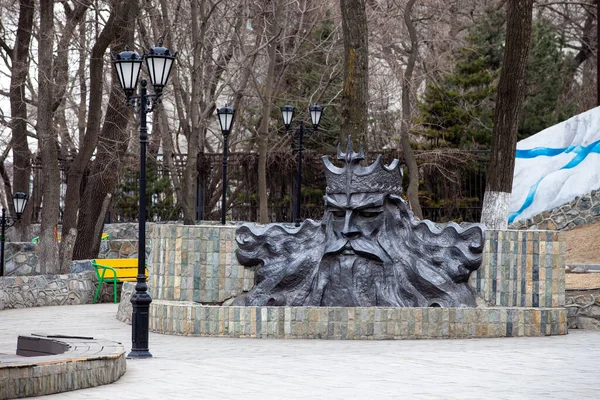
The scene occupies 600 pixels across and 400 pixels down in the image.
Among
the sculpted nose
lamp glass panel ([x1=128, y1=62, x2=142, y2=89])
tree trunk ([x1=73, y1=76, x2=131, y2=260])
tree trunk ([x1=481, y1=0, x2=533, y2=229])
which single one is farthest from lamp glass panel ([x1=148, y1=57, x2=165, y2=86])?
tree trunk ([x1=73, y1=76, x2=131, y2=260])

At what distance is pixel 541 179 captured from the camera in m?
28.1

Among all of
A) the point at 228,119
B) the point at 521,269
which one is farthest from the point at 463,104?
the point at 521,269

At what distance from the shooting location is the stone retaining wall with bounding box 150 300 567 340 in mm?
14789

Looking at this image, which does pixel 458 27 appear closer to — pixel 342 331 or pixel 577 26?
pixel 577 26

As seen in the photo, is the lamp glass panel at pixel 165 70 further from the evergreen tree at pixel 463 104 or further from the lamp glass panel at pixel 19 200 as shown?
the evergreen tree at pixel 463 104

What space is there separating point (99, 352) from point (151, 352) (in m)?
2.68

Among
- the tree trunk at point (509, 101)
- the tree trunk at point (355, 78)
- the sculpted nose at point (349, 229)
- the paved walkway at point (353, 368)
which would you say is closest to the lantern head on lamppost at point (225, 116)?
the tree trunk at point (355, 78)

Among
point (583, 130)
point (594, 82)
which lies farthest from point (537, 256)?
point (594, 82)

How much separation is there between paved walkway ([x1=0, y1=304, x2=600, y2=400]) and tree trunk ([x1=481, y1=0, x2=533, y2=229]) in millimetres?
3620

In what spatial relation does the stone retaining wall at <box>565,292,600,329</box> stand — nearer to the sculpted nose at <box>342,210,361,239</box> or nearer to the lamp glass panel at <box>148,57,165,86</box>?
the sculpted nose at <box>342,210,361,239</box>

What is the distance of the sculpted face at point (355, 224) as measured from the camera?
1526cm

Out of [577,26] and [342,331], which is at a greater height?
[577,26]

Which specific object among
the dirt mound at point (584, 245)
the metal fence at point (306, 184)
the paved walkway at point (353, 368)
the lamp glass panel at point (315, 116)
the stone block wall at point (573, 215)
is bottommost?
the paved walkway at point (353, 368)

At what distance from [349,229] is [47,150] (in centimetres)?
1062
